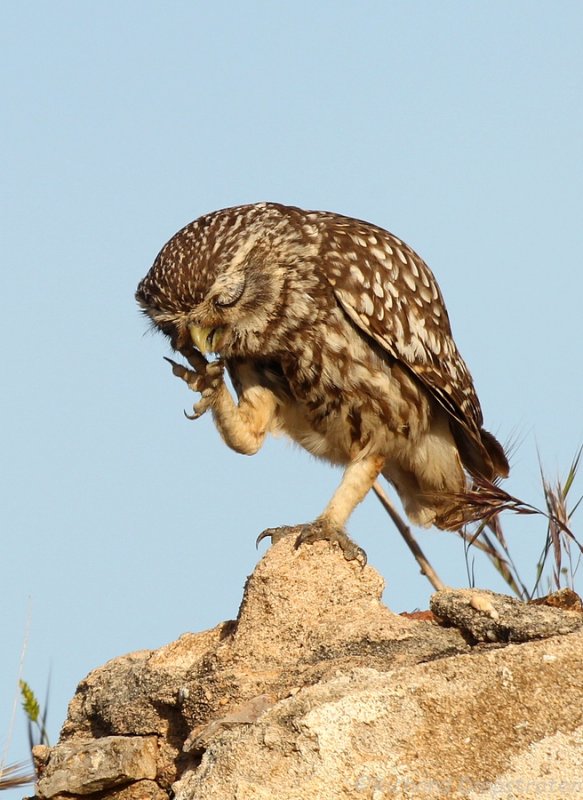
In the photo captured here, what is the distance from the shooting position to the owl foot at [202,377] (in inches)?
236

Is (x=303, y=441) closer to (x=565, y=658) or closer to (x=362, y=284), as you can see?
(x=362, y=284)

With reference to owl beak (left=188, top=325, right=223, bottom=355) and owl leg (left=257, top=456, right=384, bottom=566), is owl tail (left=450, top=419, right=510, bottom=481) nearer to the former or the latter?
owl leg (left=257, top=456, right=384, bottom=566)

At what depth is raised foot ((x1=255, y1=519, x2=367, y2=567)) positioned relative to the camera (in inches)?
201

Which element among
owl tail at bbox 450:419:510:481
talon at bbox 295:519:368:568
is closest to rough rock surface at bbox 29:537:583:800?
talon at bbox 295:519:368:568

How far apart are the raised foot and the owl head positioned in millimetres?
941

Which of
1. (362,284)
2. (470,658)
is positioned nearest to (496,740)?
Result: (470,658)

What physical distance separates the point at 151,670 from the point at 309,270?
2.25m

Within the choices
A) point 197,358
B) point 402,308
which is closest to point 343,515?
point 197,358

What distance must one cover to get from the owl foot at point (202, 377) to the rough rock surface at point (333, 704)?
131 cm

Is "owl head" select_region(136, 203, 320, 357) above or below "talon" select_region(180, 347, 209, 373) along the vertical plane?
above

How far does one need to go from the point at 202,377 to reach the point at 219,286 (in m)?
0.45

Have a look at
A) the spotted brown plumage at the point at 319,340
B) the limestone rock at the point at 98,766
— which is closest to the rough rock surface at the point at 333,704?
the limestone rock at the point at 98,766

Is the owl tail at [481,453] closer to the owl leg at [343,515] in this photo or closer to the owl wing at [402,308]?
the owl wing at [402,308]

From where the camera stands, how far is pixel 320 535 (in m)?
5.30
